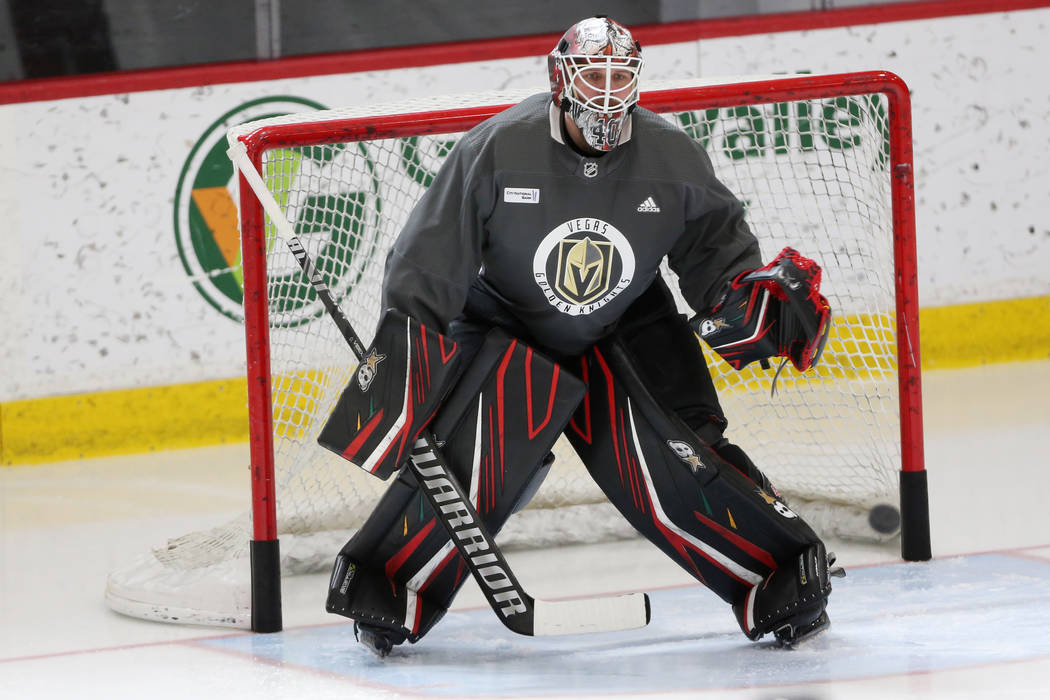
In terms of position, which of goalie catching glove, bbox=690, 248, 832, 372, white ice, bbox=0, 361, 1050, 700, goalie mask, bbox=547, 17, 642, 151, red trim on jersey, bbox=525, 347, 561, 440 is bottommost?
white ice, bbox=0, 361, 1050, 700

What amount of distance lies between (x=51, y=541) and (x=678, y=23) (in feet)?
9.08

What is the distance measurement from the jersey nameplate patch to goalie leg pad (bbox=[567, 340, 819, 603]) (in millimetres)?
353

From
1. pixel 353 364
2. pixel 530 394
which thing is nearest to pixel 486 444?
pixel 530 394

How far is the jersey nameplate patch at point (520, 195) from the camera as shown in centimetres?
243

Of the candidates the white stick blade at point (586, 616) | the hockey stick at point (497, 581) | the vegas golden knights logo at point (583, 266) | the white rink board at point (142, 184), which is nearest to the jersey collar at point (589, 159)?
the vegas golden knights logo at point (583, 266)

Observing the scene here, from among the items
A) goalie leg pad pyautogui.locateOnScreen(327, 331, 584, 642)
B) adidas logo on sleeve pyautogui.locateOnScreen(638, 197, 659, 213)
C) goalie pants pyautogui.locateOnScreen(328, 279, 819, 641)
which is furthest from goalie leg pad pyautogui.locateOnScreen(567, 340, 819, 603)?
adidas logo on sleeve pyautogui.locateOnScreen(638, 197, 659, 213)

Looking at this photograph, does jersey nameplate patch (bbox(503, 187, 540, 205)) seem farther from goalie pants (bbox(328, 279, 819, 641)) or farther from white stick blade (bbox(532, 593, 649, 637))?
white stick blade (bbox(532, 593, 649, 637))

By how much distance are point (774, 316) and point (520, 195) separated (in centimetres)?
51

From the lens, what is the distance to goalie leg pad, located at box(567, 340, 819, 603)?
2.53 metres

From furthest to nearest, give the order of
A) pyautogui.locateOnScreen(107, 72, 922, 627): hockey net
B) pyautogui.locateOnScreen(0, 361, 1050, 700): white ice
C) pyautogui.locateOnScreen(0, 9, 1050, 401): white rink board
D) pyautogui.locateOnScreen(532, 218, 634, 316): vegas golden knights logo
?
pyautogui.locateOnScreen(0, 9, 1050, 401): white rink board → pyautogui.locateOnScreen(107, 72, 922, 627): hockey net → pyautogui.locateOnScreen(532, 218, 634, 316): vegas golden knights logo → pyautogui.locateOnScreen(0, 361, 1050, 700): white ice

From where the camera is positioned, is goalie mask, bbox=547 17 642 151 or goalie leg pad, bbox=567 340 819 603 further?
goalie leg pad, bbox=567 340 819 603

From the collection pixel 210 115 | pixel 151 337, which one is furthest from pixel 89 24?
pixel 151 337

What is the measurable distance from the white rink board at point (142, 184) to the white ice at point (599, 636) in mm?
820

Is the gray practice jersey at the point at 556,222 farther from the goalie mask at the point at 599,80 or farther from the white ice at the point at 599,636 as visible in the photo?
the white ice at the point at 599,636
